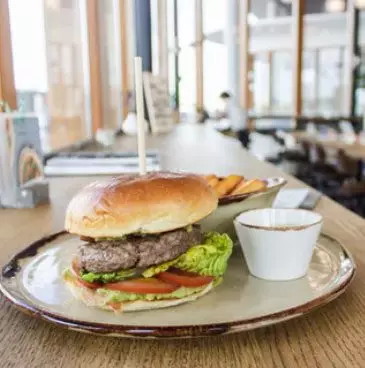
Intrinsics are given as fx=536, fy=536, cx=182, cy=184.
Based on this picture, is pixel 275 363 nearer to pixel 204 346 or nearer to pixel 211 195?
pixel 204 346

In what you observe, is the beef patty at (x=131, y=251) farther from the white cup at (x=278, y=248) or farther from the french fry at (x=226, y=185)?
the french fry at (x=226, y=185)

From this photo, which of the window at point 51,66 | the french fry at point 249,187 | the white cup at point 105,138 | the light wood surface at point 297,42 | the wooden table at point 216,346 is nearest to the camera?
the wooden table at point 216,346

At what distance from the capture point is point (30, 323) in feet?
2.61

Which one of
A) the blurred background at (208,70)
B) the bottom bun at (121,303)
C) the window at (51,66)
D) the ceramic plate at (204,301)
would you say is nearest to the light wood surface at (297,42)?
the blurred background at (208,70)

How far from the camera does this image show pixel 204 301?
804 millimetres

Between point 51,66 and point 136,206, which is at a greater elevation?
point 51,66

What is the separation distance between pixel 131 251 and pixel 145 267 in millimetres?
31

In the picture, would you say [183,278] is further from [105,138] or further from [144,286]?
[105,138]

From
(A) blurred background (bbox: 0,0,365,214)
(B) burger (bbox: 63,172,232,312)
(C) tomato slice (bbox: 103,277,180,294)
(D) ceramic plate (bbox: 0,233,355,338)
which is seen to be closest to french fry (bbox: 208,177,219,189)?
(D) ceramic plate (bbox: 0,233,355,338)

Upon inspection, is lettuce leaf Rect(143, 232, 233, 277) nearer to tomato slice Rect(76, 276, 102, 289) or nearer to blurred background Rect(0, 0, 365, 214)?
tomato slice Rect(76, 276, 102, 289)

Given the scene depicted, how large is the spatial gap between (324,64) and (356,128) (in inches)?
174

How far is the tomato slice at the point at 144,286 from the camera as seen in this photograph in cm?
76

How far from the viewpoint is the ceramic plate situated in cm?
70

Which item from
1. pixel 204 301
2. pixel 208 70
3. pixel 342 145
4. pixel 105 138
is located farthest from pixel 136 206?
pixel 208 70
